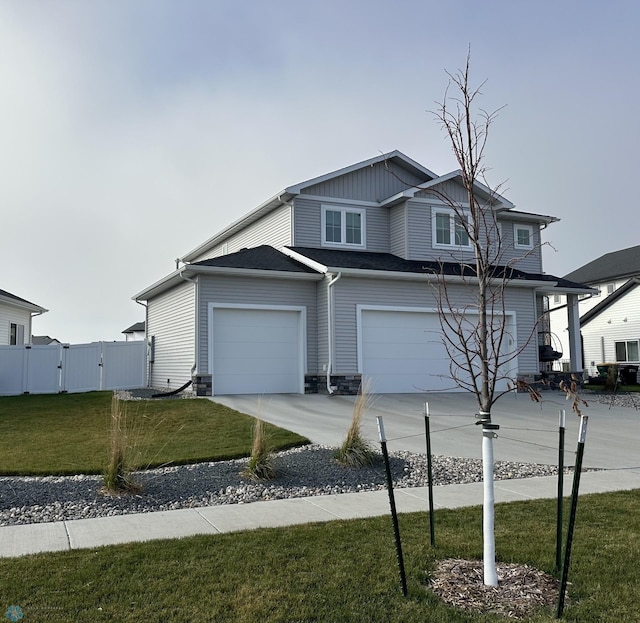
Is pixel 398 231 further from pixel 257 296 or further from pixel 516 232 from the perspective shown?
pixel 257 296

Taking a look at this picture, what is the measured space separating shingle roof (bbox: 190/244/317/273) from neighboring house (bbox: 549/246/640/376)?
17.2 meters

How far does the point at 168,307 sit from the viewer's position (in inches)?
752

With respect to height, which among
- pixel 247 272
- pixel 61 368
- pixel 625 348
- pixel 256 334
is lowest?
pixel 61 368

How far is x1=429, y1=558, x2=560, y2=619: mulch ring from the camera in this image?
3.73 m

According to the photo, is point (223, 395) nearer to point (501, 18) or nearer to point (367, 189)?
point (367, 189)

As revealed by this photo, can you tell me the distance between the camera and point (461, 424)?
12.0 meters

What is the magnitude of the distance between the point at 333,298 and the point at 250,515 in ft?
34.4

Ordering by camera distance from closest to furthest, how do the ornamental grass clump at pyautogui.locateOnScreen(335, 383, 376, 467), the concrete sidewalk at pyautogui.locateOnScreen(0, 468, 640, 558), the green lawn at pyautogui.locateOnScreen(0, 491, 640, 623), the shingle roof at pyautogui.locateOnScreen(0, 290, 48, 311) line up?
1. the green lawn at pyautogui.locateOnScreen(0, 491, 640, 623)
2. the concrete sidewalk at pyautogui.locateOnScreen(0, 468, 640, 558)
3. the ornamental grass clump at pyautogui.locateOnScreen(335, 383, 376, 467)
4. the shingle roof at pyautogui.locateOnScreen(0, 290, 48, 311)

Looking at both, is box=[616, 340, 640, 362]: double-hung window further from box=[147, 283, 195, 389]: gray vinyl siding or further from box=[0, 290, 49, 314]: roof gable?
box=[0, 290, 49, 314]: roof gable

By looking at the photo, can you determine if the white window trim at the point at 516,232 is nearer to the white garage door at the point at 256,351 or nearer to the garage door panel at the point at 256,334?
the white garage door at the point at 256,351

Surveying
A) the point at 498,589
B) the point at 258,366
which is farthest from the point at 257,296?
the point at 498,589

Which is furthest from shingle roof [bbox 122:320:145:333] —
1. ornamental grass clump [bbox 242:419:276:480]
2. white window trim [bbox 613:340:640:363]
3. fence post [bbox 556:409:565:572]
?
fence post [bbox 556:409:565:572]

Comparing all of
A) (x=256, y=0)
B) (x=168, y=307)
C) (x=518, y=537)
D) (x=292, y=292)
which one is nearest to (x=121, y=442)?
(x=518, y=537)

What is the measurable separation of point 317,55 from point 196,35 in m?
2.39
